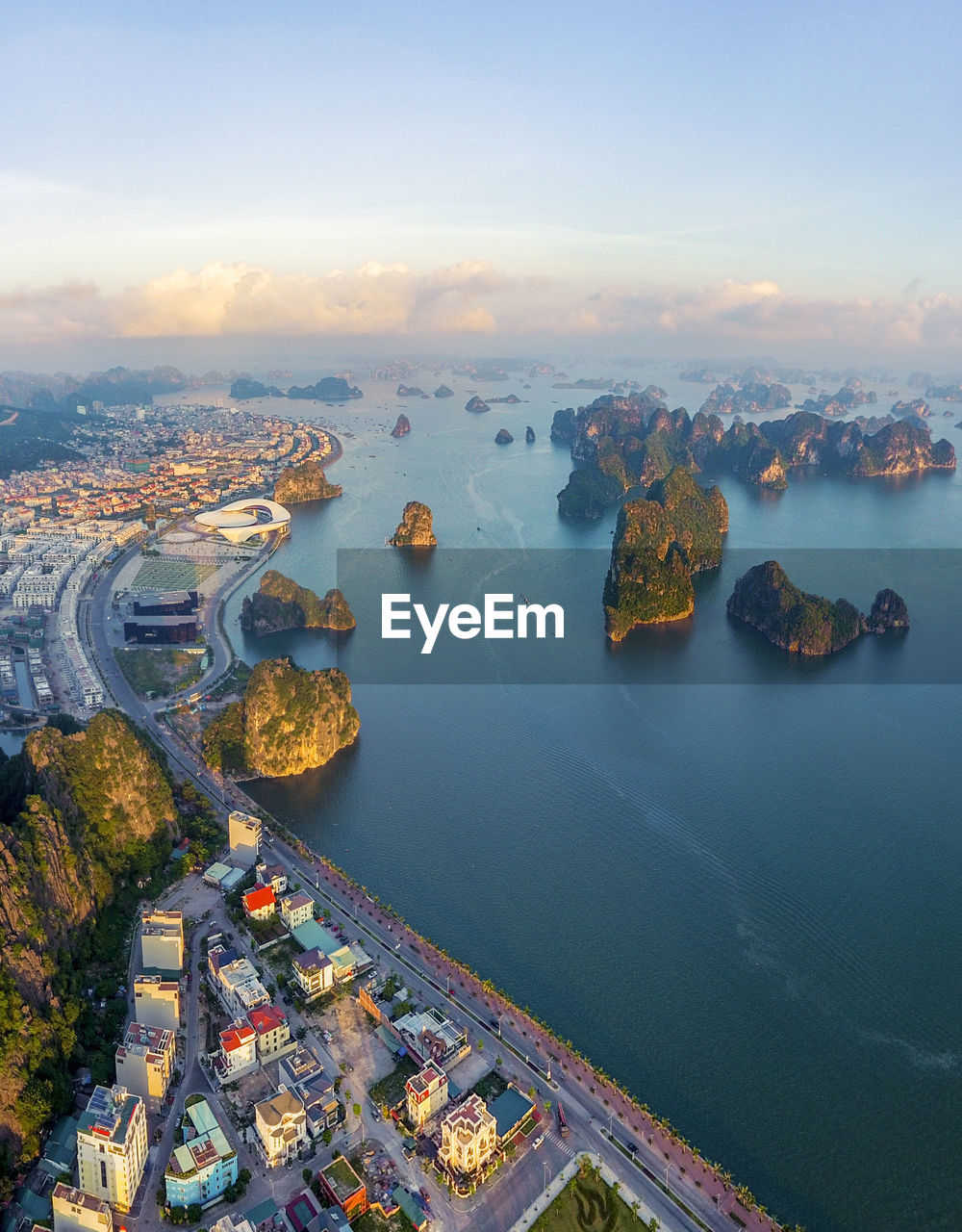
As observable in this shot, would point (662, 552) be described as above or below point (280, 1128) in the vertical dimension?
above

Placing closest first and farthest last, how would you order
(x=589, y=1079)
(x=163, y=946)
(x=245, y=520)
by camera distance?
1. (x=589, y=1079)
2. (x=163, y=946)
3. (x=245, y=520)

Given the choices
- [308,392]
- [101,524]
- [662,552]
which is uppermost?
[308,392]

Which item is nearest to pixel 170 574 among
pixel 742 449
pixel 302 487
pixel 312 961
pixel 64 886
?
pixel 302 487

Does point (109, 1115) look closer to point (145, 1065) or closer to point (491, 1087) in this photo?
point (145, 1065)

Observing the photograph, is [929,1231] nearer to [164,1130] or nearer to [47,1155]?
[164,1130]

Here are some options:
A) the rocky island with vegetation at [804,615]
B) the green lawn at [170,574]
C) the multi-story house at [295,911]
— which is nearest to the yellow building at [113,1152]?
the multi-story house at [295,911]
